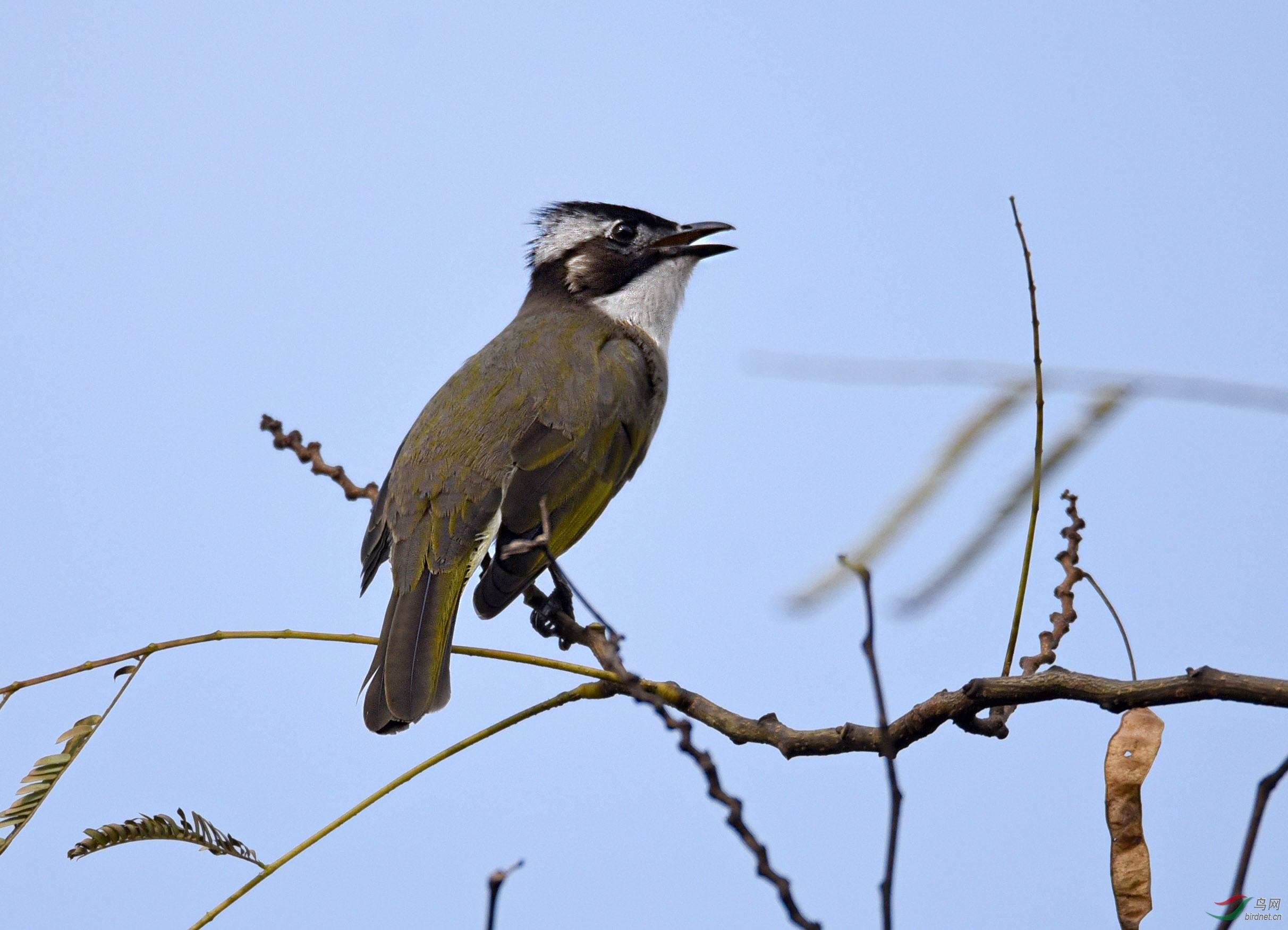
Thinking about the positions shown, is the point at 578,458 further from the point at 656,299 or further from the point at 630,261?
the point at 630,261

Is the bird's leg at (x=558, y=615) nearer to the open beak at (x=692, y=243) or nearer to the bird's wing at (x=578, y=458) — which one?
the bird's wing at (x=578, y=458)

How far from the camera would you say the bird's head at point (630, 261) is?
671 cm

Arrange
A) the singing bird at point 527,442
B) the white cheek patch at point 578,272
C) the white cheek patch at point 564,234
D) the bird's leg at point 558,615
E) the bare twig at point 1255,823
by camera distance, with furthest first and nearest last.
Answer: the white cheek patch at point 564,234 → the white cheek patch at point 578,272 → the bird's leg at point 558,615 → the singing bird at point 527,442 → the bare twig at point 1255,823

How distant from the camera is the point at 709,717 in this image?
2904 millimetres

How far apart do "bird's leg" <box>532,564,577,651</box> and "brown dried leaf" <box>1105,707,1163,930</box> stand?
2834mm

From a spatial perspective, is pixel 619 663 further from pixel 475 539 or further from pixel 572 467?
pixel 572 467

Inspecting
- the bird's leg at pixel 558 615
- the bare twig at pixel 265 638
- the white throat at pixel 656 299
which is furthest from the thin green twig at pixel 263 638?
the white throat at pixel 656 299

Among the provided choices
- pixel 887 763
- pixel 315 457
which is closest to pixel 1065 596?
pixel 887 763

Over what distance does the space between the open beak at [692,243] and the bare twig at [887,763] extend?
212 inches

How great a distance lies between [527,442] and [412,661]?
1.32 metres

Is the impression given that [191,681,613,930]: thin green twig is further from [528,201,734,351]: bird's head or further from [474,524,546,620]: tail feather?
[528,201,734,351]: bird's head

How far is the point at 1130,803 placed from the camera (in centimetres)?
229

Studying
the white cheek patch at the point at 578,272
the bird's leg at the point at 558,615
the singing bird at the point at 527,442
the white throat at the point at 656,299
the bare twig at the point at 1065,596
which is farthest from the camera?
the white cheek patch at the point at 578,272

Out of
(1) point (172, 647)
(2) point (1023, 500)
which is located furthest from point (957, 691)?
(1) point (172, 647)
